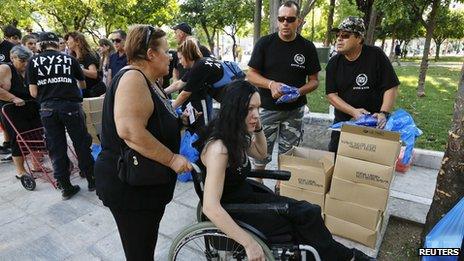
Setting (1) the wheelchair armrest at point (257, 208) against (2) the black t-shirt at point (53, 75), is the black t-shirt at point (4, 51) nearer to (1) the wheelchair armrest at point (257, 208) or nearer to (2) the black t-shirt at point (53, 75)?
(2) the black t-shirt at point (53, 75)

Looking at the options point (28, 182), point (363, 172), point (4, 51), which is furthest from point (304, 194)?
point (4, 51)

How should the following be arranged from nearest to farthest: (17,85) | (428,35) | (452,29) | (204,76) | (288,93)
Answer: (288,93) → (204,76) → (17,85) → (428,35) → (452,29)

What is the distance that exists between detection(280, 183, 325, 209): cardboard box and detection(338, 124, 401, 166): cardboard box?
415 millimetres

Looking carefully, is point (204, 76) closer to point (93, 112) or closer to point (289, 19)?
point (289, 19)

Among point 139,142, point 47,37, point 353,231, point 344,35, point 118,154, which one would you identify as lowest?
point 353,231

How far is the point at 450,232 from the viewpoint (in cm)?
201

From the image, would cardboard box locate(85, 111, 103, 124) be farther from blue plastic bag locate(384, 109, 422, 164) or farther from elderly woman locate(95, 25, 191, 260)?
blue plastic bag locate(384, 109, 422, 164)

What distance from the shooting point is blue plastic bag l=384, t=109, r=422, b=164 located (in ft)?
10.4

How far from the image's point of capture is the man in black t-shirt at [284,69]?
3053 mm

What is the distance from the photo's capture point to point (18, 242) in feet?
9.49

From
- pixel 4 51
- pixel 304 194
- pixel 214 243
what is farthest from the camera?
pixel 4 51

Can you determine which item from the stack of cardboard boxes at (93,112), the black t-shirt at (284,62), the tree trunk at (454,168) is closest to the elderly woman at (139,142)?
the black t-shirt at (284,62)

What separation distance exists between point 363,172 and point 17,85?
162 inches

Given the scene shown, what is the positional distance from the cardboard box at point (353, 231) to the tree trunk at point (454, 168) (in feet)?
1.54
